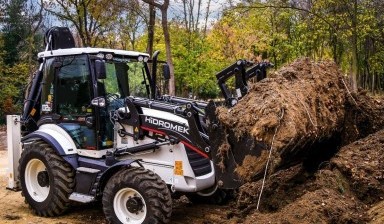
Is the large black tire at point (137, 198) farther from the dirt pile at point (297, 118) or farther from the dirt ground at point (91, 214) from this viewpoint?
the dirt pile at point (297, 118)

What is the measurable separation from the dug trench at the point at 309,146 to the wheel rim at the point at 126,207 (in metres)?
1.29

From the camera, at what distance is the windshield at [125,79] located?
319 inches

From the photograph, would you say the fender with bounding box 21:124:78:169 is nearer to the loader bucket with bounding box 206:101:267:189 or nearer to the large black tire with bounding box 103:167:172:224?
the large black tire with bounding box 103:167:172:224

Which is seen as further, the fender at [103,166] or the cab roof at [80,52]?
the cab roof at [80,52]

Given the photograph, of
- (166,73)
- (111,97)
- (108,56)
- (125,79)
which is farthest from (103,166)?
(166,73)

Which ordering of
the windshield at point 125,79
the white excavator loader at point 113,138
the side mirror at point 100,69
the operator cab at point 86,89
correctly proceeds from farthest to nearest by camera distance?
the windshield at point 125,79 < the operator cab at point 86,89 < the side mirror at point 100,69 < the white excavator loader at point 113,138

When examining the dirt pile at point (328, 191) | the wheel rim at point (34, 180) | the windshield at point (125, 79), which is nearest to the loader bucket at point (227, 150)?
the dirt pile at point (328, 191)

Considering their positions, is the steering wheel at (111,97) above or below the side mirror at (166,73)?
below

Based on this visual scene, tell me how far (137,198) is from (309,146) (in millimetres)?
2467

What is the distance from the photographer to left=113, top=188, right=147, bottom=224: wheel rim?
6910 millimetres

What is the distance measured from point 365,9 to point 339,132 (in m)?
15.9

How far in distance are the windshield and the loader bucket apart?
7.31 feet


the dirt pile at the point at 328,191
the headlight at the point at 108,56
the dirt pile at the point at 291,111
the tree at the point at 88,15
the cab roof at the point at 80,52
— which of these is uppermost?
the tree at the point at 88,15

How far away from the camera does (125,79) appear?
8383 millimetres
